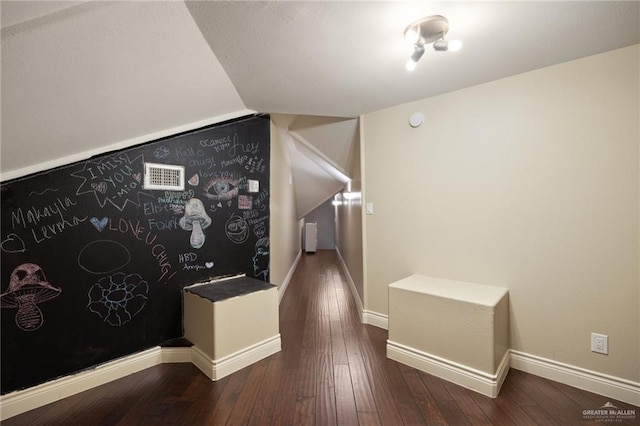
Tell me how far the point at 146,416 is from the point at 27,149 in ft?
5.41

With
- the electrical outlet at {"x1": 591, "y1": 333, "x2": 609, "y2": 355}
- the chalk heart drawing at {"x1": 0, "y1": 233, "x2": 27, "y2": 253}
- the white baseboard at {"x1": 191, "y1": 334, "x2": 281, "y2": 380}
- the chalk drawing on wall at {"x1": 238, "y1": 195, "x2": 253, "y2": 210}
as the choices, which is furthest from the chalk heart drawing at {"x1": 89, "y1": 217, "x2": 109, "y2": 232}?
the electrical outlet at {"x1": 591, "y1": 333, "x2": 609, "y2": 355}

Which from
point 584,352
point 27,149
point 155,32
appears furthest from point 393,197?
point 27,149

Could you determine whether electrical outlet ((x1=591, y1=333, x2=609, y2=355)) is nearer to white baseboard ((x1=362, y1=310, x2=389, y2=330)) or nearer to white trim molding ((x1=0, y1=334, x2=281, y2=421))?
white baseboard ((x1=362, y1=310, x2=389, y2=330))

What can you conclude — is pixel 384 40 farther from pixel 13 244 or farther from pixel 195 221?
pixel 13 244

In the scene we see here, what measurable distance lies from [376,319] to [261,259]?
1.32 meters

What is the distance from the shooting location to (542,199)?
71.9 inches

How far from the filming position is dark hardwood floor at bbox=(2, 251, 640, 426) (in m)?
1.47

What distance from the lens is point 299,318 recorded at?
289 cm

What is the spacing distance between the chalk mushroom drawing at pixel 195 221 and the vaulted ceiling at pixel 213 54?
2.05 feet

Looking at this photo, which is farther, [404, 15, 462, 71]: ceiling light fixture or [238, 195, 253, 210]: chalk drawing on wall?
[238, 195, 253, 210]: chalk drawing on wall

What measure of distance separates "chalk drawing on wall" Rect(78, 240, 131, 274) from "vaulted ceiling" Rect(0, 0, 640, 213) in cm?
58

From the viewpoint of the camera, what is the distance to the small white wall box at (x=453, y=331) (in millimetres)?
1667

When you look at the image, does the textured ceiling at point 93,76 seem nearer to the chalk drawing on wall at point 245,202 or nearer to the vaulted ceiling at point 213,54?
the vaulted ceiling at point 213,54

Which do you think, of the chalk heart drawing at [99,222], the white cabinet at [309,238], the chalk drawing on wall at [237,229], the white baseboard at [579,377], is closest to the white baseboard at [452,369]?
the white baseboard at [579,377]
